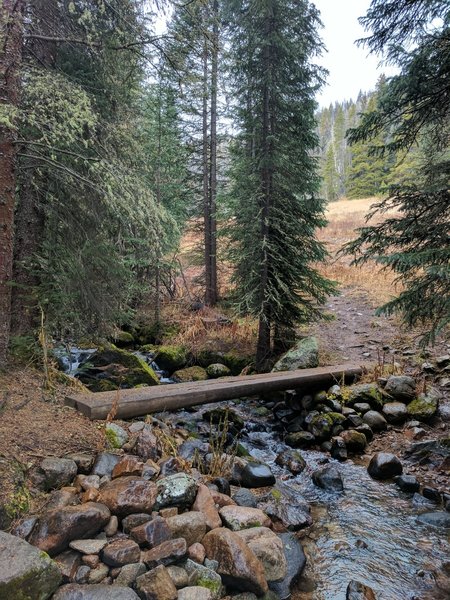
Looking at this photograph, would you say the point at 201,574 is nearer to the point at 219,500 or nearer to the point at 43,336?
the point at 219,500

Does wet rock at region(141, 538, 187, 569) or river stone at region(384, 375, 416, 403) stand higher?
wet rock at region(141, 538, 187, 569)

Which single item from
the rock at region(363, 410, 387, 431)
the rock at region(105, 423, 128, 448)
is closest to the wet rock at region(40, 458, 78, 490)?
the rock at region(105, 423, 128, 448)

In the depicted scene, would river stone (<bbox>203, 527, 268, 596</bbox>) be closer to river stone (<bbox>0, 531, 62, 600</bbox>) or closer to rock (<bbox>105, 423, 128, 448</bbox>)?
river stone (<bbox>0, 531, 62, 600</bbox>)

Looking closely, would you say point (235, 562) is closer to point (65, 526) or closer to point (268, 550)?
point (268, 550)

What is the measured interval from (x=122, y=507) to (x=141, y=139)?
6574 millimetres

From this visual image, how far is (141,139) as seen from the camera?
7.25 meters

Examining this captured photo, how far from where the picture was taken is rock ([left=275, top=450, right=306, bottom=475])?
216 inches

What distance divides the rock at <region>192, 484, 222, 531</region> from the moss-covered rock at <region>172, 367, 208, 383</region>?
614 centimetres

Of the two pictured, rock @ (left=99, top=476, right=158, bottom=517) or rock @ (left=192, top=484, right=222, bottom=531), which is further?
rock @ (left=192, top=484, right=222, bottom=531)

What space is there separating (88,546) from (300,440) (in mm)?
4530

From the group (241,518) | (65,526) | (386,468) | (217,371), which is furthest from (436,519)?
(217,371)

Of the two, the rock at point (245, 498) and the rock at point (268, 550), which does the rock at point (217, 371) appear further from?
the rock at point (268, 550)

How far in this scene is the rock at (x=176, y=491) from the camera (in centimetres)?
328

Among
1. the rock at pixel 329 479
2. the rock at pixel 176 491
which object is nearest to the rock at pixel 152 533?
the rock at pixel 176 491
